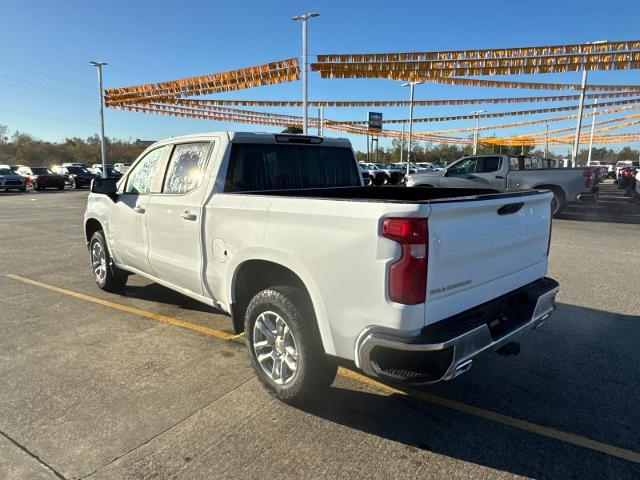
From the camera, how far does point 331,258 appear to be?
102 inches

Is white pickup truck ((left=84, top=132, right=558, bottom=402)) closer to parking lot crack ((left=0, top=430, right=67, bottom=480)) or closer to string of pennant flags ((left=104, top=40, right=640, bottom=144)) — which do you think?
parking lot crack ((left=0, top=430, right=67, bottom=480))

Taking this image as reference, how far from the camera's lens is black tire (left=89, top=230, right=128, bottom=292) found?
219 inches

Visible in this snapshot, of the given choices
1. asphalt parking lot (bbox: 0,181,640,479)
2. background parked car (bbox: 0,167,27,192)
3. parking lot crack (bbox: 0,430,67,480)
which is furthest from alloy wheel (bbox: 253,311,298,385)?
background parked car (bbox: 0,167,27,192)

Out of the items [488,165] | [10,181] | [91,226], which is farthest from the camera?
[10,181]

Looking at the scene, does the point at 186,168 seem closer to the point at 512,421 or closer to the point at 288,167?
the point at 288,167

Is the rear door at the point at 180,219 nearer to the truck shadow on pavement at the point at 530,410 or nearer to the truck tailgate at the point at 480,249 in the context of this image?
the truck shadow on pavement at the point at 530,410

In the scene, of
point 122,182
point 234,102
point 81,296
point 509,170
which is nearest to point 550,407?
point 122,182

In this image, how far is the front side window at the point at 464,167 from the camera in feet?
47.7

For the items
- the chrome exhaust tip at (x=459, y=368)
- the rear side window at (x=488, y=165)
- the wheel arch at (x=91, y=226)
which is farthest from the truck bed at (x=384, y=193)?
the rear side window at (x=488, y=165)

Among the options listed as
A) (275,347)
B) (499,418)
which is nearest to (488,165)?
(499,418)

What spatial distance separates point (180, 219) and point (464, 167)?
496 inches

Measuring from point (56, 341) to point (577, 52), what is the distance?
17906mm

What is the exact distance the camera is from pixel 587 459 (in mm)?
2520

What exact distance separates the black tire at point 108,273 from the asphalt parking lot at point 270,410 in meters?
0.64
